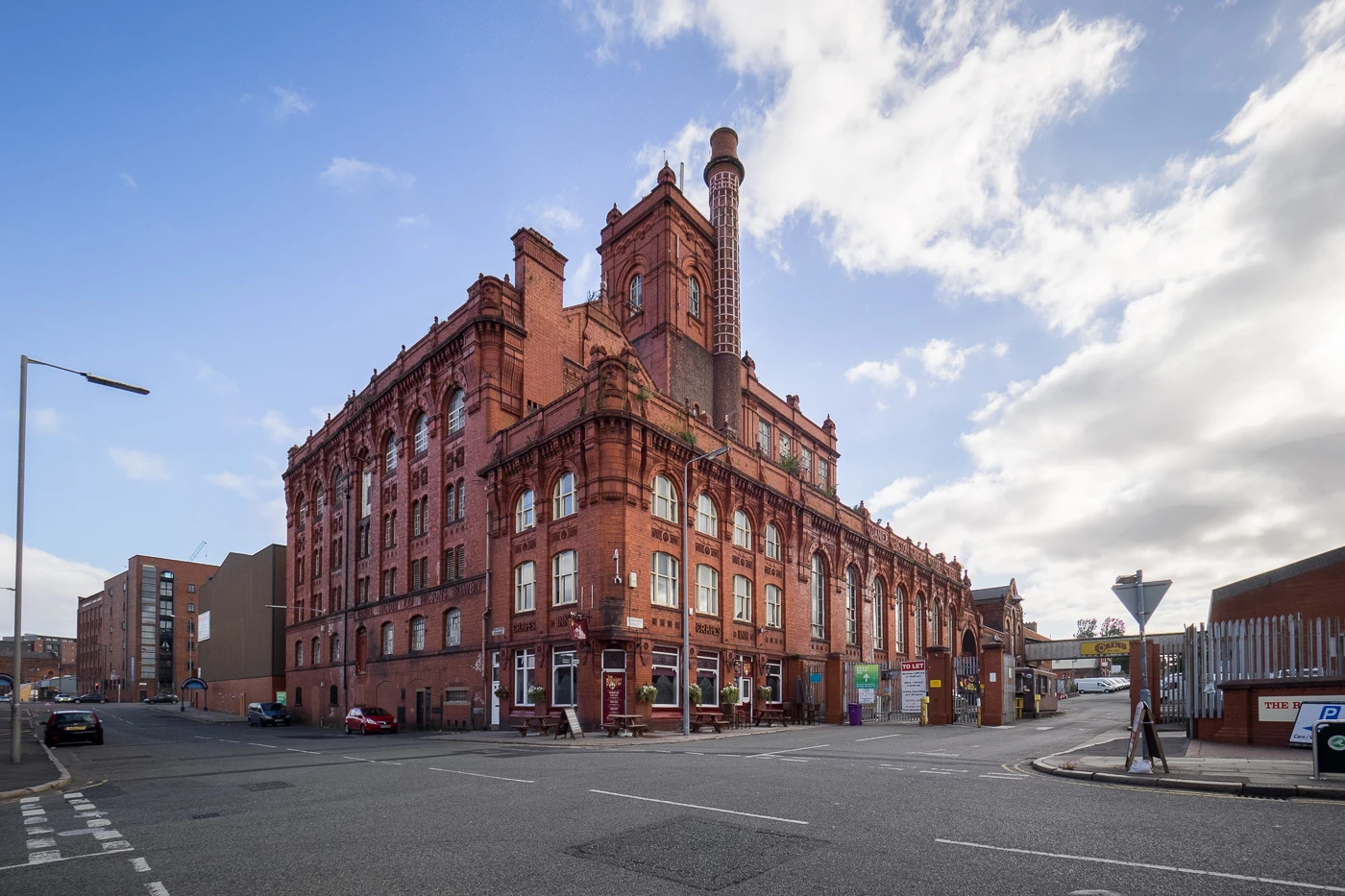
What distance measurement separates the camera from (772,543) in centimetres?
4506

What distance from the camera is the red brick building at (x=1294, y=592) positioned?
2041cm

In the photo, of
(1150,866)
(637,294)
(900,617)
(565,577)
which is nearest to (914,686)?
(565,577)

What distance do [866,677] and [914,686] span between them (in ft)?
14.0

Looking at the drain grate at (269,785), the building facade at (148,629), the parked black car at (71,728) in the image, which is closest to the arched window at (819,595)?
the parked black car at (71,728)

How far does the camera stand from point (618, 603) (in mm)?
32344

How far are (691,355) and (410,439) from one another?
16846 mm

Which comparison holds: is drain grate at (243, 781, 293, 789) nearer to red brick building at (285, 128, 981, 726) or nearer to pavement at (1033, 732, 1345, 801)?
pavement at (1033, 732, 1345, 801)

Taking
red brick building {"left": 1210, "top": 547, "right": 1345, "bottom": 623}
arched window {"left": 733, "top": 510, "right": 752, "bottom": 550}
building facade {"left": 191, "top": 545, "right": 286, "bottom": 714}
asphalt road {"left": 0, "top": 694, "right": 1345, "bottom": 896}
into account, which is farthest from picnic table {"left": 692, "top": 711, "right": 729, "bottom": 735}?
building facade {"left": 191, "top": 545, "right": 286, "bottom": 714}

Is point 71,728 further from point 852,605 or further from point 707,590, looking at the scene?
point 852,605

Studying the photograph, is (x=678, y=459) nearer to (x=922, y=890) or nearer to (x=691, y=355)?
(x=691, y=355)

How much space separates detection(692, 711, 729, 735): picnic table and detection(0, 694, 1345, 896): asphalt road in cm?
1788

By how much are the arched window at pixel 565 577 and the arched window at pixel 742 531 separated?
956 cm

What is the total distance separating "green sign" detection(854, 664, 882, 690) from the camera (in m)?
43.4

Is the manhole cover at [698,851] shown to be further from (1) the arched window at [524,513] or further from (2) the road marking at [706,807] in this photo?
(1) the arched window at [524,513]
